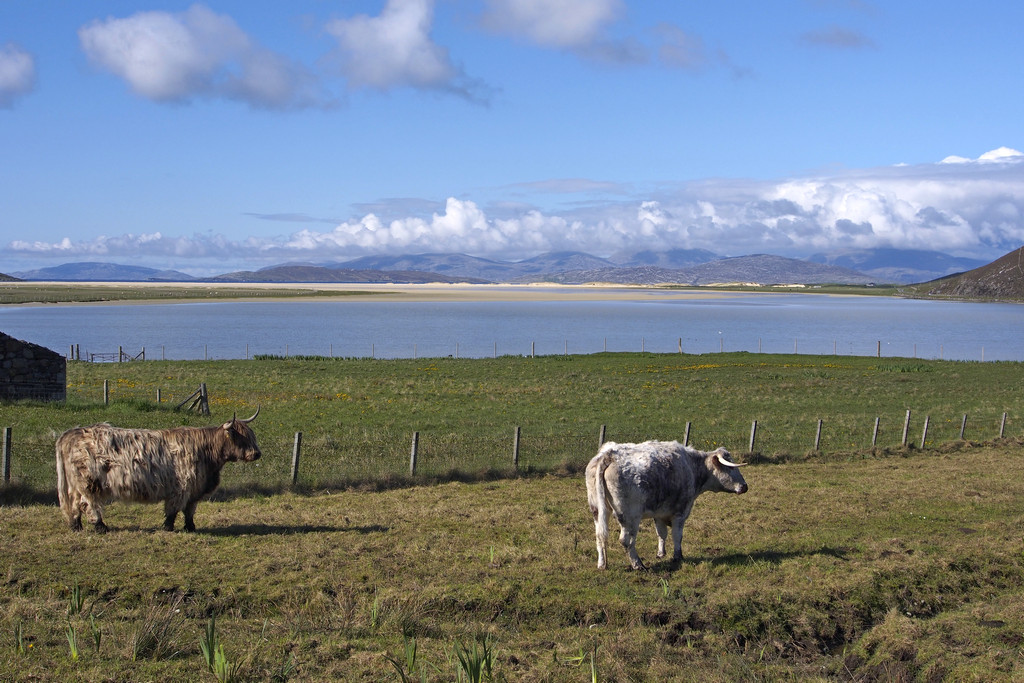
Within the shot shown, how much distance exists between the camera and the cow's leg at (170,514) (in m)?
12.4

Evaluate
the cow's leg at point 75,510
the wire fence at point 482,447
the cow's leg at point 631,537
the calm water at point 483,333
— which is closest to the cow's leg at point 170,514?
the cow's leg at point 75,510

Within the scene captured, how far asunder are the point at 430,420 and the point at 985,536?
1859cm

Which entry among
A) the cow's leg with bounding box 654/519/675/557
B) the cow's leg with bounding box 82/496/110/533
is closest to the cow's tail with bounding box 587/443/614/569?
the cow's leg with bounding box 654/519/675/557

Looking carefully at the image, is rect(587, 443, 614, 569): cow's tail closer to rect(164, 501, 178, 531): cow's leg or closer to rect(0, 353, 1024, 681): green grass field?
rect(0, 353, 1024, 681): green grass field

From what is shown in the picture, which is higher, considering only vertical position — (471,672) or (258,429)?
(471,672)

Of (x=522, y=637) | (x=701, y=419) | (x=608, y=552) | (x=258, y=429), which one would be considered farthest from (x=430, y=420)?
(x=522, y=637)

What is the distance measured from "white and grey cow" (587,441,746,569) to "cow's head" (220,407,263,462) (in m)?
5.40

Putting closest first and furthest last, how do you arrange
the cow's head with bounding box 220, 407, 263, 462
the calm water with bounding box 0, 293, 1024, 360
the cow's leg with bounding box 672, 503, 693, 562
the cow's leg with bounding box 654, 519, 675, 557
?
the cow's leg with bounding box 672, 503, 693, 562 → the cow's leg with bounding box 654, 519, 675, 557 → the cow's head with bounding box 220, 407, 263, 462 → the calm water with bounding box 0, 293, 1024, 360

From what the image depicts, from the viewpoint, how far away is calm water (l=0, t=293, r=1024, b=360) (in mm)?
72812

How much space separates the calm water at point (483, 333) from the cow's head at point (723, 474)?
5107 centimetres

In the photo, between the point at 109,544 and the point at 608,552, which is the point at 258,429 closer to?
the point at 109,544

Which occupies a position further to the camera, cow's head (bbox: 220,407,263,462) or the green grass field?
cow's head (bbox: 220,407,263,462)

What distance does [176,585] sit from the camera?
9.90m

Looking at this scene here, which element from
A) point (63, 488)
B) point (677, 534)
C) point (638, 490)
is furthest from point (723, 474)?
point (63, 488)
